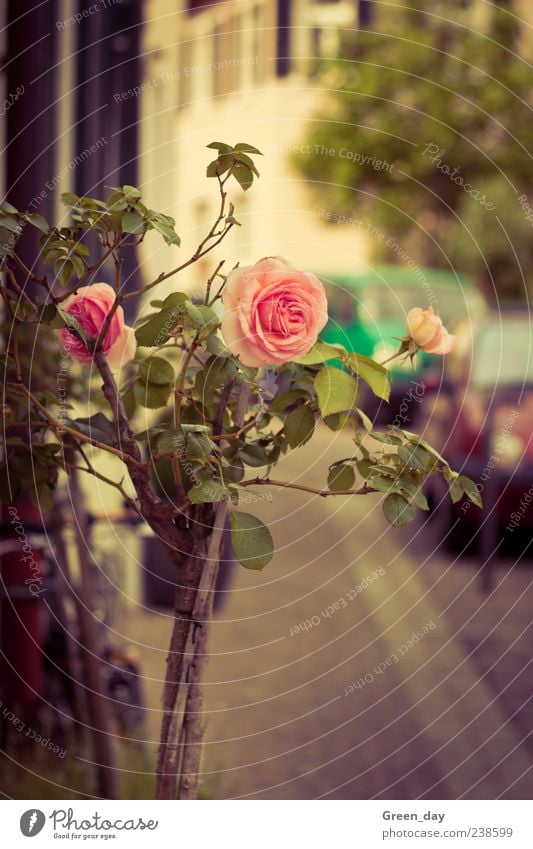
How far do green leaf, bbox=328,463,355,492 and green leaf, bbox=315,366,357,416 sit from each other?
12 centimetres

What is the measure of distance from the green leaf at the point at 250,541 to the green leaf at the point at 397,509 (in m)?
0.14

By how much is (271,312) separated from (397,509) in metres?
0.29

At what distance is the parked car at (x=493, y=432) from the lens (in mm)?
6754

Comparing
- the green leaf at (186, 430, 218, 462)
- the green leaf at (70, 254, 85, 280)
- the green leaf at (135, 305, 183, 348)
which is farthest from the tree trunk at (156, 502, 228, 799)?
the green leaf at (70, 254, 85, 280)

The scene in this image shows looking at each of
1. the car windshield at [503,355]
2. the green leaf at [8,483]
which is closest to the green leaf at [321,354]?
the green leaf at [8,483]

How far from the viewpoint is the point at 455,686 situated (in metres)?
4.69

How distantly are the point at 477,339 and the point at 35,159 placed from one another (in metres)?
5.33

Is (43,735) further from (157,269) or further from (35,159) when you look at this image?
(157,269)

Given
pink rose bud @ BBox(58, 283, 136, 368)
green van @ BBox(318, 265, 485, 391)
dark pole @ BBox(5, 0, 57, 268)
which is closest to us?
pink rose bud @ BBox(58, 283, 136, 368)

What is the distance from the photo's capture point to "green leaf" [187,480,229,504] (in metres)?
1.39

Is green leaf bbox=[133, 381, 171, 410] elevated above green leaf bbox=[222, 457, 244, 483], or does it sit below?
above

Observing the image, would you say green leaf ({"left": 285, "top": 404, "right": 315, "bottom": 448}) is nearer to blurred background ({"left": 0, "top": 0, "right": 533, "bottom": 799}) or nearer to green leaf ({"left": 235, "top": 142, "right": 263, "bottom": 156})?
blurred background ({"left": 0, "top": 0, "right": 533, "bottom": 799})

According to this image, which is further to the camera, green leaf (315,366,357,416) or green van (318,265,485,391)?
green van (318,265,485,391)

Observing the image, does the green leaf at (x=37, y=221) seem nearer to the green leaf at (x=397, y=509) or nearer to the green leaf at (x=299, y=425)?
the green leaf at (x=299, y=425)
